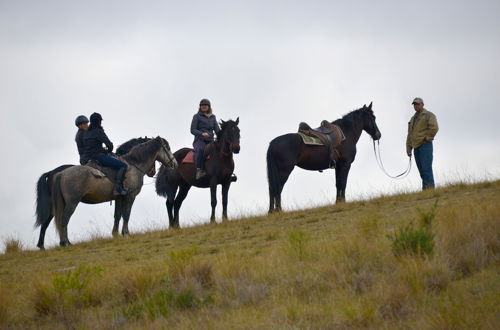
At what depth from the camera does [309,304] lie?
328 inches

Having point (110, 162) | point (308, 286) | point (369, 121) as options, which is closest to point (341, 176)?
point (369, 121)

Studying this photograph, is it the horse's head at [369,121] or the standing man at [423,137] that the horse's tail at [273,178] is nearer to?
the standing man at [423,137]

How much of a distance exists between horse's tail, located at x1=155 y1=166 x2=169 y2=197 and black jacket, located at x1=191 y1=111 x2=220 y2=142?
6.37 ft

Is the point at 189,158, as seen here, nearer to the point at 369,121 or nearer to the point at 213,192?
the point at 213,192

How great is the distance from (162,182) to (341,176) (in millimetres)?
4859

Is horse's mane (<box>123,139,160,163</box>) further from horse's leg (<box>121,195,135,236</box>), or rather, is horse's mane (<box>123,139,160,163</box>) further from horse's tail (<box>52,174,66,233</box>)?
horse's tail (<box>52,174,66,233</box>)

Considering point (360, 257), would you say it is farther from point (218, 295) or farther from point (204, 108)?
point (204, 108)

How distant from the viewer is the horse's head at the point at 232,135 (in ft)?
57.8

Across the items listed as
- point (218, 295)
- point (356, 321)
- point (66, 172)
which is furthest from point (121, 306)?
point (66, 172)

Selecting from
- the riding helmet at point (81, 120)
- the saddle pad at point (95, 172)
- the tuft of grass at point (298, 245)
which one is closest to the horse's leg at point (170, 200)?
the saddle pad at point (95, 172)

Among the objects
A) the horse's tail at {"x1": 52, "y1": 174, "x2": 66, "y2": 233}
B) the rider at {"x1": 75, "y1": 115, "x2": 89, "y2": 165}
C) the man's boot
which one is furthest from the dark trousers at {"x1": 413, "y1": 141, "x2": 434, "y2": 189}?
the horse's tail at {"x1": 52, "y1": 174, "x2": 66, "y2": 233}

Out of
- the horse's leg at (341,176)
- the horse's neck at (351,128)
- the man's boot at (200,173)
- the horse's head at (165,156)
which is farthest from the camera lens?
the horse's neck at (351,128)

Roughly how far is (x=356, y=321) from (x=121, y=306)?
338 centimetres

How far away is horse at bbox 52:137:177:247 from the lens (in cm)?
1647
